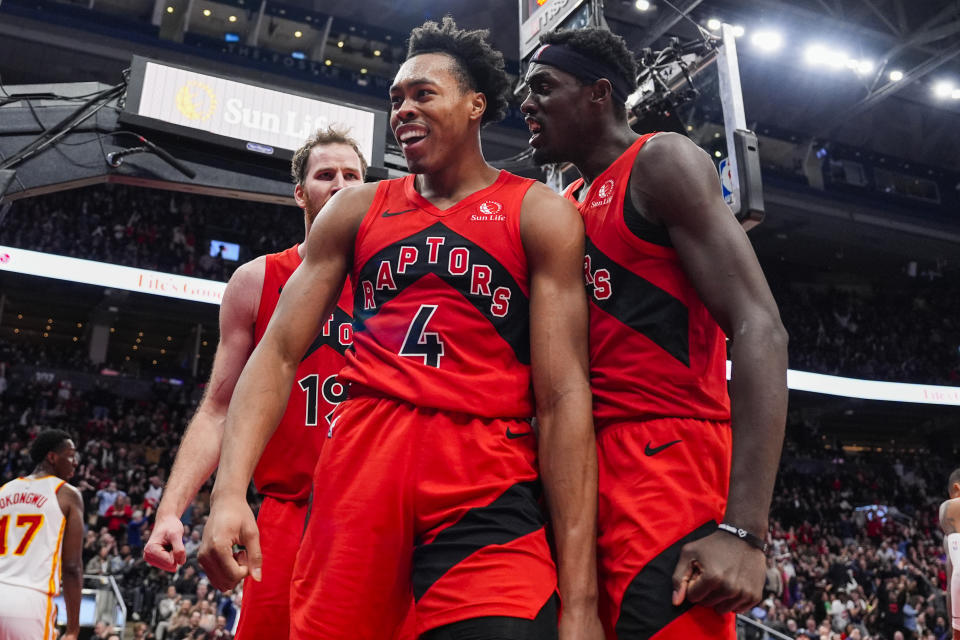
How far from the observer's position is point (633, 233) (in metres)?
2.24

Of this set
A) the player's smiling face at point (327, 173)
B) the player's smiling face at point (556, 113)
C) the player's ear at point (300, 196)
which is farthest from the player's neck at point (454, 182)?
the player's ear at point (300, 196)

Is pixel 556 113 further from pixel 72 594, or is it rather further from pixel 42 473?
pixel 42 473

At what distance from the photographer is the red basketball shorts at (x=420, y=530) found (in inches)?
70.7

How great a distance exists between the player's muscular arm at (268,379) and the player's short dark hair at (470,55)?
0.44 meters

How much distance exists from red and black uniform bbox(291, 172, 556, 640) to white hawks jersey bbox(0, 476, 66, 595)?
14.1 ft

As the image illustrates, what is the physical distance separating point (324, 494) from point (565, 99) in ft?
4.58

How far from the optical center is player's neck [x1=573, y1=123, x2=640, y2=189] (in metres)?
2.57

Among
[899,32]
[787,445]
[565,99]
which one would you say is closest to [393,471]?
[565,99]

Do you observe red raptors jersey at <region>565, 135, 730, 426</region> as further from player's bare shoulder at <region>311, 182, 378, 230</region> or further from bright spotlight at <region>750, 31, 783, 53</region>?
bright spotlight at <region>750, 31, 783, 53</region>

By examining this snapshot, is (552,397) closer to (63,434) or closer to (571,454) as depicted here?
(571,454)

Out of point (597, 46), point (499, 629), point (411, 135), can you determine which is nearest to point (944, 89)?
point (597, 46)

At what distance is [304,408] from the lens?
10.1 feet

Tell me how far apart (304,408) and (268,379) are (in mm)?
1023

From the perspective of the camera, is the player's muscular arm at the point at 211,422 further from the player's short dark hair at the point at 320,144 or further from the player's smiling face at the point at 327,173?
the player's short dark hair at the point at 320,144
